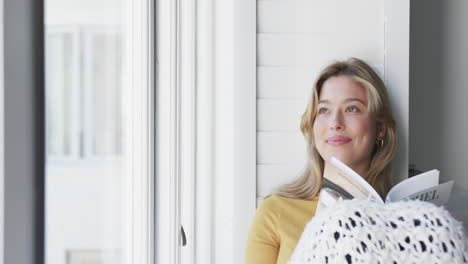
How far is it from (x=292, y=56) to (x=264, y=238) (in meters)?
0.65

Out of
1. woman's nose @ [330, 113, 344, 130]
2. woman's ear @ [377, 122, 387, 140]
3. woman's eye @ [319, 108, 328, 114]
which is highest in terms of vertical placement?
woman's eye @ [319, 108, 328, 114]

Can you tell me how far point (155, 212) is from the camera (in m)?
1.60

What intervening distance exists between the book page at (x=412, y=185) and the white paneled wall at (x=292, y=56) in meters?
0.51

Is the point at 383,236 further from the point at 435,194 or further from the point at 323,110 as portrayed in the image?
the point at 323,110

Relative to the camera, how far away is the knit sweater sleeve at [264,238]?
1569mm

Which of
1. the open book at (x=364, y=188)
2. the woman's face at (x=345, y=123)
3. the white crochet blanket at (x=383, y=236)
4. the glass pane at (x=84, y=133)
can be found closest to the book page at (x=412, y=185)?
the open book at (x=364, y=188)

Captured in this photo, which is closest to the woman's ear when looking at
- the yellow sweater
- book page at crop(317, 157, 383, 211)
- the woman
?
the woman

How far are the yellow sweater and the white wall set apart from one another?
2.00 ft

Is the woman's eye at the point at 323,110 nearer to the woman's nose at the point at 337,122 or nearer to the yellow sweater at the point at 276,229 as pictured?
the woman's nose at the point at 337,122

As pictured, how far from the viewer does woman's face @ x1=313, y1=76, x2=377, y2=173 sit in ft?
5.48

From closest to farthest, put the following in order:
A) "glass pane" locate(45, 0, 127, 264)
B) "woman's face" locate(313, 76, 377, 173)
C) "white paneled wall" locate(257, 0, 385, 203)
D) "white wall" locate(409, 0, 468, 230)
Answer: "glass pane" locate(45, 0, 127, 264)
"woman's face" locate(313, 76, 377, 173)
"white paneled wall" locate(257, 0, 385, 203)
"white wall" locate(409, 0, 468, 230)

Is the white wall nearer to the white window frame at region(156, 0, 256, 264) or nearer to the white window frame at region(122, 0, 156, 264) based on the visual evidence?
the white window frame at region(156, 0, 256, 264)

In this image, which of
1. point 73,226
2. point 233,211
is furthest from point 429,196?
point 73,226

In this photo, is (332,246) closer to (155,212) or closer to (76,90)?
(76,90)
